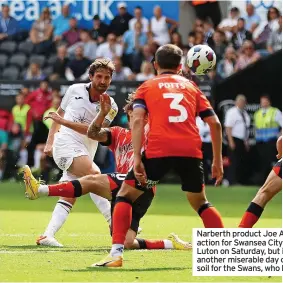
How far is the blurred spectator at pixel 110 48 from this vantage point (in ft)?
86.2

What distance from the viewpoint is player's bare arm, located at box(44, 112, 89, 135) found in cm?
1120

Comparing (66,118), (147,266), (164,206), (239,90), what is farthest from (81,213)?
(239,90)

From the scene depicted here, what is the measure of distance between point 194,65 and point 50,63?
15340 millimetres

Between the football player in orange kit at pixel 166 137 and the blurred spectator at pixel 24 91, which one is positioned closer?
the football player in orange kit at pixel 166 137

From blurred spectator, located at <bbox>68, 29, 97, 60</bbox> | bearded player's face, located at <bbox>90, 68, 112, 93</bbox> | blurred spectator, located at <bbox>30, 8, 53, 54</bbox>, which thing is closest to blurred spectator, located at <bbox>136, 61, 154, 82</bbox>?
blurred spectator, located at <bbox>68, 29, 97, 60</bbox>

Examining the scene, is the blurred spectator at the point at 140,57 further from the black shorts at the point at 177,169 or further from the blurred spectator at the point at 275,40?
the black shorts at the point at 177,169

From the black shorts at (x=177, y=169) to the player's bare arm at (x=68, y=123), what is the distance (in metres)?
1.95

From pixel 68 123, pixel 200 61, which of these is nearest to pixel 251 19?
pixel 200 61

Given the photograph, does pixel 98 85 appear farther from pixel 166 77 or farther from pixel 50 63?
pixel 50 63

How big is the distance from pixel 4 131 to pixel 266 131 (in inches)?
259

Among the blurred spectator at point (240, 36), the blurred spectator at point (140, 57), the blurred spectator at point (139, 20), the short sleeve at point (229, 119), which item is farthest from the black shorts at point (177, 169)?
the blurred spectator at point (139, 20)

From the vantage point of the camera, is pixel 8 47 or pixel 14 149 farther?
pixel 8 47

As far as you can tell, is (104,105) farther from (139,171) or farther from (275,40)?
(275,40)
